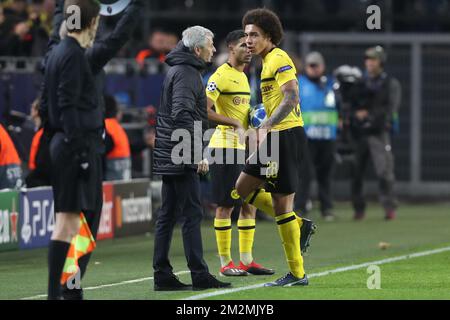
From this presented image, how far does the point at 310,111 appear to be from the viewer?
20.6 m

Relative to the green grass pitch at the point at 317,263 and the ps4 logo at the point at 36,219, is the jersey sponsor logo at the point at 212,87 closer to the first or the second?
the green grass pitch at the point at 317,263

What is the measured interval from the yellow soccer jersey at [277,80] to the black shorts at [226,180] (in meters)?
1.51

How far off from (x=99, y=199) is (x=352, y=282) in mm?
2740

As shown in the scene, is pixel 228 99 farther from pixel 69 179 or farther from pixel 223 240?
pixel 69 179

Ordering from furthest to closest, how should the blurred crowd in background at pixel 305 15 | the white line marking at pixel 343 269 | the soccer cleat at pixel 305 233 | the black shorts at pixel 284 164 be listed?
the blurred crowd in background at pixel 305 15, the soccer cleat at pixel 305 233, the black shorts at pixel 284 164, the white line marking at pixel 343 269

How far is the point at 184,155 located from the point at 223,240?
5.86 ft

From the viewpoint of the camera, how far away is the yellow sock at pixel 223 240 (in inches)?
509

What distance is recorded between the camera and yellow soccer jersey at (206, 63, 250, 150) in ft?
43.0

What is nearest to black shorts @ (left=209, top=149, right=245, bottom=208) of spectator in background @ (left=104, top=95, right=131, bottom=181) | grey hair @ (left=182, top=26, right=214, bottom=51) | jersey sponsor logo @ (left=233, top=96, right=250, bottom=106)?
jersey sponsor logo @ (left=233, top=96, right=250, bottom=106)

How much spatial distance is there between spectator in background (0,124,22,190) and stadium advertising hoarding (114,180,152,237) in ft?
5.91

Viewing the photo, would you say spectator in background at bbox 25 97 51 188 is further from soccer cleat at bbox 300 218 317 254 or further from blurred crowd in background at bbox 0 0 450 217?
soccer cleat at bbox 300 218 317 254

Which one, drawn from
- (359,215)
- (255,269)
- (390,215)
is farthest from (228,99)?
(390,215)

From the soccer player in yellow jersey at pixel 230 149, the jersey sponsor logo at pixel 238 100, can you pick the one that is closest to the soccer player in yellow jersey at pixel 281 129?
the soccer player in yellow jersey at pixel 230 149
